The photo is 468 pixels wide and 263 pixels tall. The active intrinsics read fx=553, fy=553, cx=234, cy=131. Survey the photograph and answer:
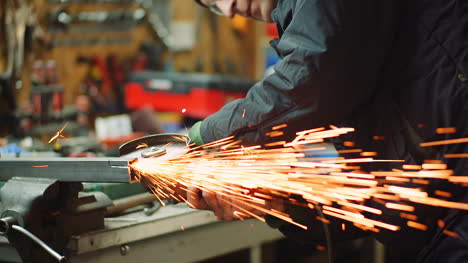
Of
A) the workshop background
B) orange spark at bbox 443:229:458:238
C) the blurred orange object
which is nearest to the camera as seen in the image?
orange spark at bbox 443:229:458:238

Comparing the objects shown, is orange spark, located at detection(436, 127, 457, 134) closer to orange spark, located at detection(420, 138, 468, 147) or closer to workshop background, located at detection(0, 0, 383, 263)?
orange spark, located at detection(420, 138, 468, 147)

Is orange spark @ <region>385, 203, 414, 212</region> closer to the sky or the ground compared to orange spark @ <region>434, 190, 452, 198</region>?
closer to the ground

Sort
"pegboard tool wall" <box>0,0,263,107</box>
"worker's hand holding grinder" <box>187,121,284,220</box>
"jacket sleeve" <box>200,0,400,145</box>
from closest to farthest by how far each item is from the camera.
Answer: "jacket sleeve" <box>200,0,400,145</box> → "worker's hand holding grinder" <box>187,121,284,220</box> → "pegboard tool wall" <box>0,0,263,107</box>

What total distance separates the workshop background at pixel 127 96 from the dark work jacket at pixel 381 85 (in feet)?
1.92

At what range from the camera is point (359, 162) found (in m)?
1.67

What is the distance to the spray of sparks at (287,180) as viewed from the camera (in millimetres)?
1583

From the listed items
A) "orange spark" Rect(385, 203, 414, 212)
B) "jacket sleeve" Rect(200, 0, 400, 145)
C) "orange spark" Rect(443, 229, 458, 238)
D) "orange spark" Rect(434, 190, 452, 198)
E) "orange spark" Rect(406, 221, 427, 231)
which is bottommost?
"orange spark" Rect(443, 229, 458, 238)

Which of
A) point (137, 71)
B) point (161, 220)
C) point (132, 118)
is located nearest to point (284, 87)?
point (161, 220)

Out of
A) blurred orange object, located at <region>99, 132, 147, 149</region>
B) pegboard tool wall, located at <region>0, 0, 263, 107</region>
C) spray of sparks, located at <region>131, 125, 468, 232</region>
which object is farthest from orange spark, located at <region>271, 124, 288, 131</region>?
pegboard tool wall, located at <region>0, 0, 263, 107</region>

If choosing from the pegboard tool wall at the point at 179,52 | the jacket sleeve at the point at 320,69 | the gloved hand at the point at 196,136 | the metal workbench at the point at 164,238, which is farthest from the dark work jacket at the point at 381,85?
the pegboard tool wall at the point at 179,52

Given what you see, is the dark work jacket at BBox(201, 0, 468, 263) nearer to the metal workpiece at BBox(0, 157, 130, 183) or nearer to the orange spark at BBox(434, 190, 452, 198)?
the orange spark at BBox(434, 190, 452, 198)

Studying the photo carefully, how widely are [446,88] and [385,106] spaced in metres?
0.18

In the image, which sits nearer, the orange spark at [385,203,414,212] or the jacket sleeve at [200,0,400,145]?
the jacket sleeve at [200,0,400,145]

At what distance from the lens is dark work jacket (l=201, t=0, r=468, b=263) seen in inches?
56.9
